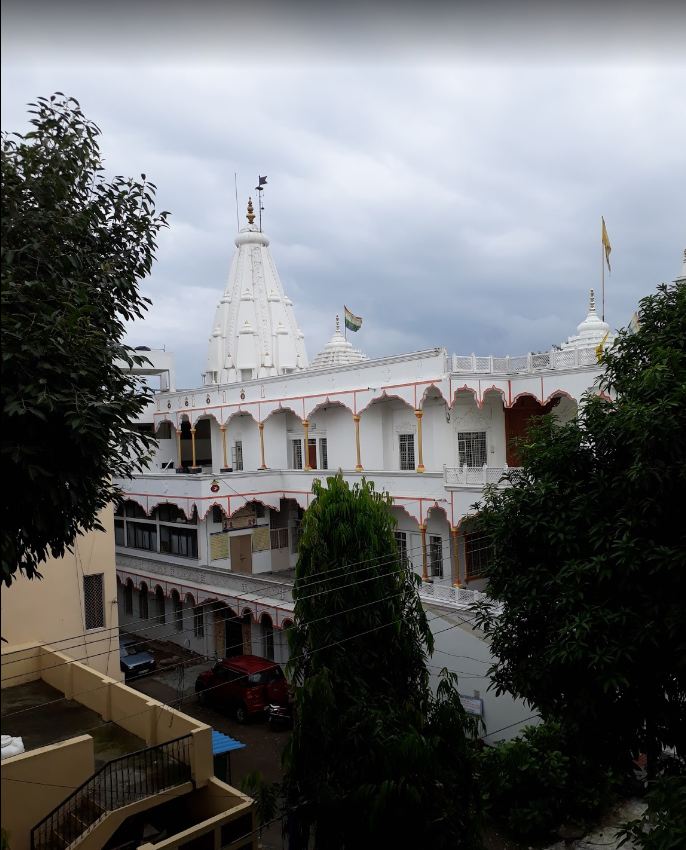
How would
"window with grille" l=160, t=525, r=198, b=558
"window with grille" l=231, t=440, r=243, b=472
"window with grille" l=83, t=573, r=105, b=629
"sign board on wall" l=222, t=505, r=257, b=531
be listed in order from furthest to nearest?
"window with grille" l=231, t=440, r=243, b=472 < "window with grille" l=160, t=525, r=198, b=558 < "sign board on wall" l=222, t=505, r=257, b=531 < "window with grille" l=83, t=573, r=105, b=629

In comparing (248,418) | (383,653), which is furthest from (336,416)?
(383,653)

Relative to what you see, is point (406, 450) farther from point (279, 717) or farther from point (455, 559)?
point (279, 717)

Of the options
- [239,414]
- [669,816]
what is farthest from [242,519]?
[669,816]

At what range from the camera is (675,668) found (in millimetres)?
7910

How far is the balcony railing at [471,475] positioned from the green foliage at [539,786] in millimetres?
6851

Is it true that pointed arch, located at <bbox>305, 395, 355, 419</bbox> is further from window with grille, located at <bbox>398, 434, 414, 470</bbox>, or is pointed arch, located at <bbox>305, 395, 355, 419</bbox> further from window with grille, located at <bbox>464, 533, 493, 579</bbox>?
window with grille, located at <bbox>464, 533, 493, 579</bbox>

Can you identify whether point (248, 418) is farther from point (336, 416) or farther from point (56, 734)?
point (56, 734)

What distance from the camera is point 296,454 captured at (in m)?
27.5

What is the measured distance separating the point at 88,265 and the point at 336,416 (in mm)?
18236

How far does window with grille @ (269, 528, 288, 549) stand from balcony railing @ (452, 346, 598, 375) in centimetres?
1037

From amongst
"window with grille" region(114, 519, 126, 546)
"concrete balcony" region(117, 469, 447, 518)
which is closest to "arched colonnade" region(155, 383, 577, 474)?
"concrete balcony" region(117, 469, 447, 518)

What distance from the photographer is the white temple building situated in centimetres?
1988

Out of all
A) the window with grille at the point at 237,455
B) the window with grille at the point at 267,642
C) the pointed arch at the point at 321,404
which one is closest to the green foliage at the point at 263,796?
the window with grille at the point at 267,642

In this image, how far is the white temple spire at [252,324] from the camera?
3234 cm
